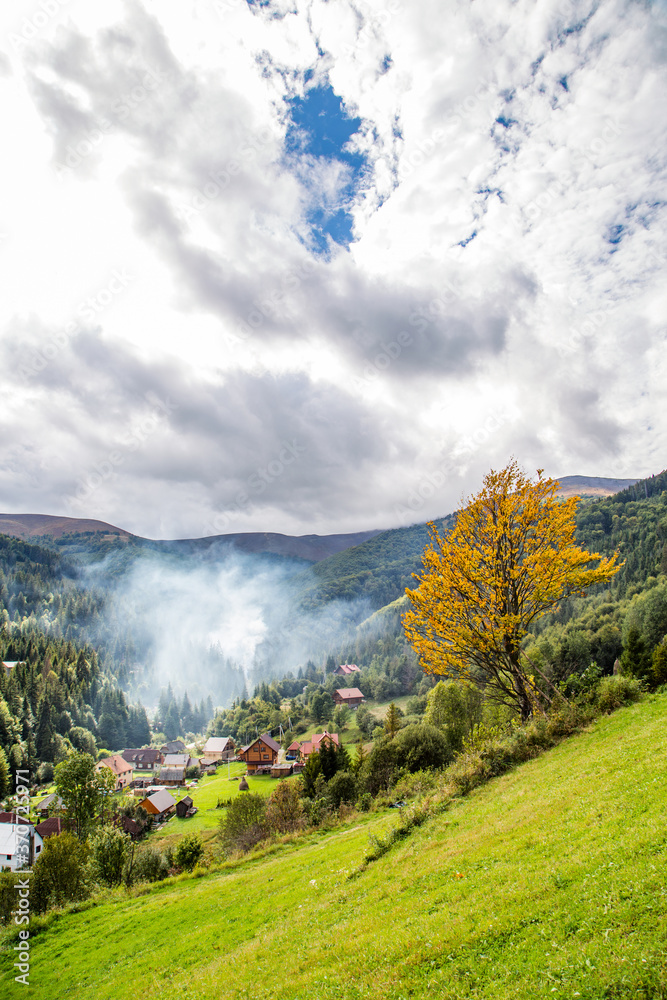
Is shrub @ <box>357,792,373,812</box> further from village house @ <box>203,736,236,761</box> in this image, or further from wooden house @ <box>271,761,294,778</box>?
village house @ <box>203,736,236,761</box>

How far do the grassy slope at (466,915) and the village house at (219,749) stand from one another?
4467 inches

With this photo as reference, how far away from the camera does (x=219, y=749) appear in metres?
119

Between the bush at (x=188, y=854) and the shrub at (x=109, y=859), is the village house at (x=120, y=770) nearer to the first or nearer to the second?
the shrub at (x=109, y=859)

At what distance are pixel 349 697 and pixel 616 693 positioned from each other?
133227mm

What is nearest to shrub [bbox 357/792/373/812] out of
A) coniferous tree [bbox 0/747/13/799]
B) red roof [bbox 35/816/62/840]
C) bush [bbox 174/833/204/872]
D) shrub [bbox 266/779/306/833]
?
shrub [bbox 266/779/306/833]

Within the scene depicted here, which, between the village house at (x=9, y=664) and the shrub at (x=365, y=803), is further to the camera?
the village house at (x=9, y=664)

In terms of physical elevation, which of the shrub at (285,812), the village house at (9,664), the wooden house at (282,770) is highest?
the village house at (9,664)

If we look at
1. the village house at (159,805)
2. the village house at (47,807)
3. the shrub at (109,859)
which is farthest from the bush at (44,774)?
the shrub at (109,859)

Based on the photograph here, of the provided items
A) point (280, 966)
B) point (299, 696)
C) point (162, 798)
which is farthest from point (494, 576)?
point (299, 696)

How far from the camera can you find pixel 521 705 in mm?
18703

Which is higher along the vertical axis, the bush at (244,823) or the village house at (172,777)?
the bush at (244,823)

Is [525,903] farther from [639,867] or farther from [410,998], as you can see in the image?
[410,998]

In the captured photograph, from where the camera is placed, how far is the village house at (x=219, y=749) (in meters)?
118

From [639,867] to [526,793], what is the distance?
6932 millimetres
